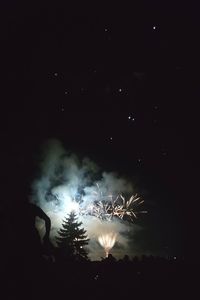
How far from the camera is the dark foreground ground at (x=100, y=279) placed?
18.1ft

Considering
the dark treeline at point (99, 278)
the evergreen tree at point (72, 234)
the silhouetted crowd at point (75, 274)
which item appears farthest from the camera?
the evergreen tree at point (72, 234)

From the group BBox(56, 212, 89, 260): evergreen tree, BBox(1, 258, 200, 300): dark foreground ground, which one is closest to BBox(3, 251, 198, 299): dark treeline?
BBox(1, 258, 200, 300): dark foreground ground

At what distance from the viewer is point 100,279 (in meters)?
6.52

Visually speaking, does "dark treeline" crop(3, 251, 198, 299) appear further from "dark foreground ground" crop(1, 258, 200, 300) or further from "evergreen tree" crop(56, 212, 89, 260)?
"evergreen tree" crop(56, 212, 89, 260)

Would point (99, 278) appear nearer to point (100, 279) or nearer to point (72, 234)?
point (100, 279)

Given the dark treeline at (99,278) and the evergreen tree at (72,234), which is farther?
the evergreen tree at (72,234)

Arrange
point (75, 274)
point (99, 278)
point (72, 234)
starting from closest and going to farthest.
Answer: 1. point (75, 274)
2. point (99, 278)
3. point (72, 234)

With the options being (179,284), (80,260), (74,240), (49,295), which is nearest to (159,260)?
(179,284)

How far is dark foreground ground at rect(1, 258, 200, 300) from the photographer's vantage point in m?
5.51

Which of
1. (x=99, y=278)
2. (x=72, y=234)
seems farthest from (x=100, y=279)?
(x=72, y=234)

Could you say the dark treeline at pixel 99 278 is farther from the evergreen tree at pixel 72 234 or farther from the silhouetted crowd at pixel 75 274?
the evergreen tree at pixel 72 234

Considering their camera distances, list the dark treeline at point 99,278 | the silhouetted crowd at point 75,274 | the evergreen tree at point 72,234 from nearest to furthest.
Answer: the silhouetted crowd at point 75,274, the dark treeline at point 99,278, the evergreen tree at point 72,234

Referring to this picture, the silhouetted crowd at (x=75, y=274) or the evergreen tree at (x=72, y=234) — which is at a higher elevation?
the evergreen tree at (x=72, y=234)

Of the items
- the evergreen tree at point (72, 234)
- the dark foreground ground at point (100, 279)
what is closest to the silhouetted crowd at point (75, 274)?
the dark foreground ground at point (100, 279)
